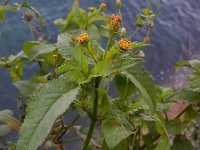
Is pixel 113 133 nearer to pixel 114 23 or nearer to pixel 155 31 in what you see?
pixel 114 23

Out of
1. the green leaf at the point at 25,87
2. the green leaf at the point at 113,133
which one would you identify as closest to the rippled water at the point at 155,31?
the green leaf at the point at 25,87

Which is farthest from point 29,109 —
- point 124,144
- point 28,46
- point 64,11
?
point 64,11

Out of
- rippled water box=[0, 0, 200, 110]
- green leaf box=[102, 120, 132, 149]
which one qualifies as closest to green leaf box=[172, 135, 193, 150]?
green leaf box=[102, 120, 132, 149]

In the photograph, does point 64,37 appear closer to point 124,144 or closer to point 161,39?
point 124,144

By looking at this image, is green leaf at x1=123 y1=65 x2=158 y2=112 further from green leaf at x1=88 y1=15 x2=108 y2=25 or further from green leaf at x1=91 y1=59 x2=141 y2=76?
green leaf at x1=88 y1=15 x2=108 y2=25

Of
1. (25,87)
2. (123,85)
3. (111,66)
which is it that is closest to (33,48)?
(25,87)

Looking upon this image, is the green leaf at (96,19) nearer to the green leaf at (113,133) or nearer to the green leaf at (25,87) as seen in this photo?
the green leaf at (25,87)
